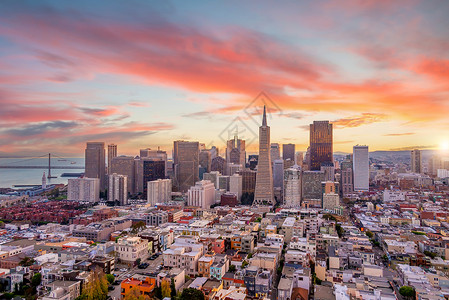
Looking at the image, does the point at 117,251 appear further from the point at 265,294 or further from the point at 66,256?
the point at 265,294

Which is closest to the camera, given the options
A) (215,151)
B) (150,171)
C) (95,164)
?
(150,171)

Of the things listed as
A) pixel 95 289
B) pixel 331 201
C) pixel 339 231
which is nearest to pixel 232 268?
pixel 95 289

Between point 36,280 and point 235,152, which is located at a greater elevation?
point 235,152

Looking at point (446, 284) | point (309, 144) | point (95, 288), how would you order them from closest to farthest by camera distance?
1. point (95, 288)
2. point (446, 284)
3. point (309, 144)

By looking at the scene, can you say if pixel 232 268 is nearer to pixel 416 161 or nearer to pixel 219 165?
pixel 219 165

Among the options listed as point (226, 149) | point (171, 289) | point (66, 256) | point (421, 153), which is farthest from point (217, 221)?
point (421, 153)

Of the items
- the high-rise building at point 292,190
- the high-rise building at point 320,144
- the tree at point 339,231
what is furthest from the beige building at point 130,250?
the high-rise building at point 320,144
